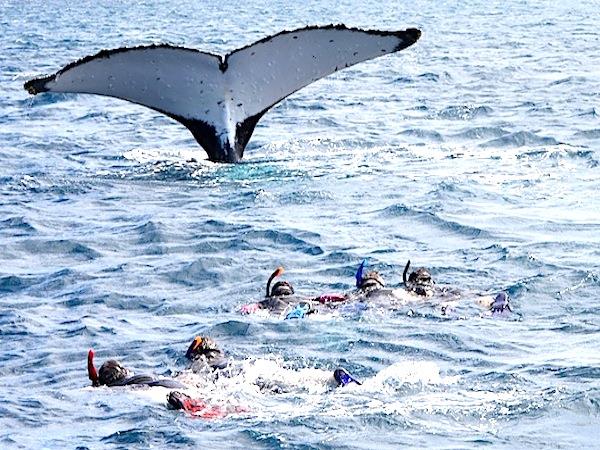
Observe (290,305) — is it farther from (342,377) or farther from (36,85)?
(36,85)

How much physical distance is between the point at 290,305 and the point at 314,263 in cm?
200

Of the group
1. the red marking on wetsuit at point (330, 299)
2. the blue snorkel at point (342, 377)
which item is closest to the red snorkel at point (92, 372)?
the blue snorkel at point (342, 377)

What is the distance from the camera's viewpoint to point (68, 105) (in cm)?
2948

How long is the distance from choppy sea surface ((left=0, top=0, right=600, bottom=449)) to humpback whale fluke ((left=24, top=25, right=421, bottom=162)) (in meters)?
1.32

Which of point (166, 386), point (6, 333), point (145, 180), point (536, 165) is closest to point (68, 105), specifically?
point (145, 180)

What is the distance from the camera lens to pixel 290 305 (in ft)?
42.7

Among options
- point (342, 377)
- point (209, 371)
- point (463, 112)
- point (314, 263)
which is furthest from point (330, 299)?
point (463, 112)

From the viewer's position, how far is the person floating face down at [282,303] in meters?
12.7

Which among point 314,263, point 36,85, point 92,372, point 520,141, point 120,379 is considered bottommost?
point 120,379

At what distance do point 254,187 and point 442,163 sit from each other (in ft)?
10.8

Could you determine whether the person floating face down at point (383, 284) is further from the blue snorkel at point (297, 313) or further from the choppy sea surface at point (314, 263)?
the blue snorkel at point (297, 313)

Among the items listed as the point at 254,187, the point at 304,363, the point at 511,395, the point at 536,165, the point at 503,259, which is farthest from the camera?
the point at 536,165

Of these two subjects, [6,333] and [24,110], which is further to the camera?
[24,110]

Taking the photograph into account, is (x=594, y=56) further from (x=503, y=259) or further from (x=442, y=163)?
(x=503, y=259)
